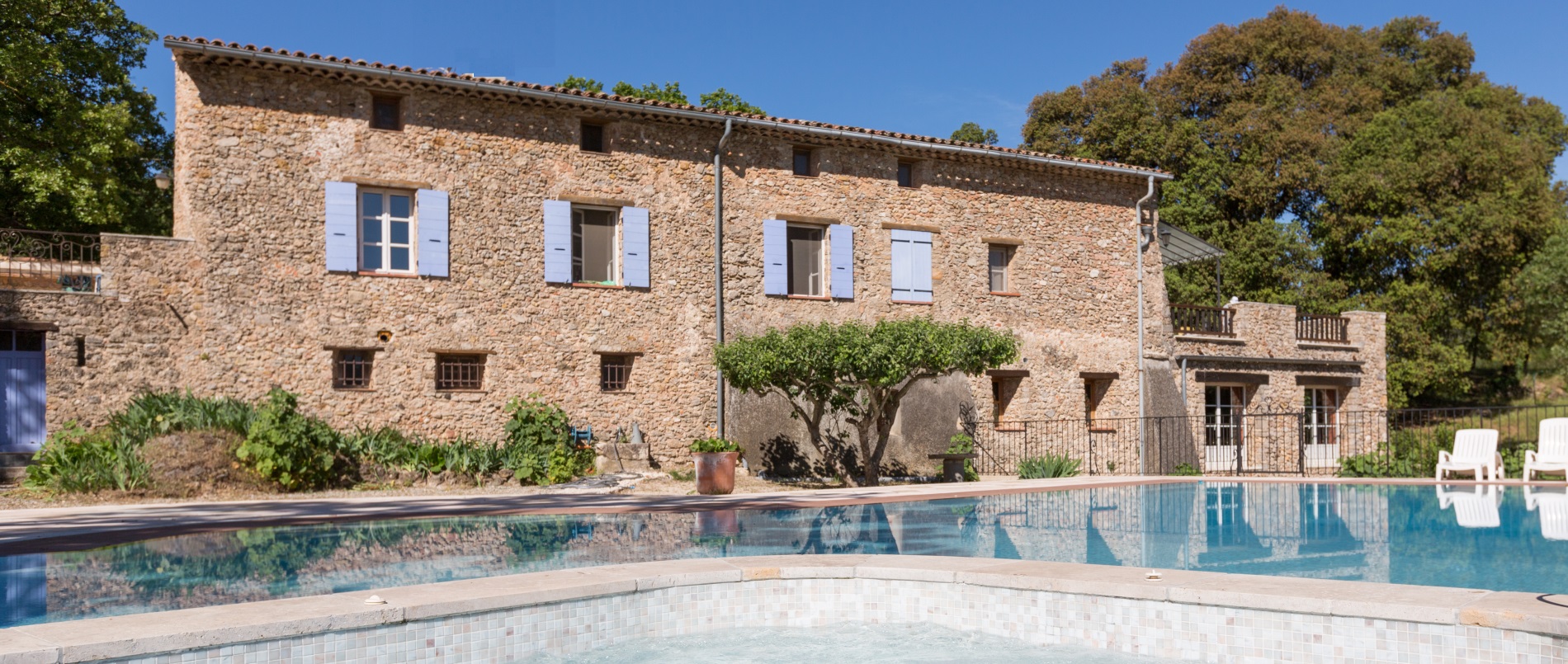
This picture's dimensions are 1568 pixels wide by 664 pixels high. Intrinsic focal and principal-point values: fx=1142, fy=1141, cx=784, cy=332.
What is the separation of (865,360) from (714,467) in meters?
2.17

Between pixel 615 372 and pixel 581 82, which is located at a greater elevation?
pixel 581 82

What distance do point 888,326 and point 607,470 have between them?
463 centimetres

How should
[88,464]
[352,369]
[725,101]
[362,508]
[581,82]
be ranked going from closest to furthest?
[362,508] → [88,464] → [352,369] → [581,82] → [725,101]

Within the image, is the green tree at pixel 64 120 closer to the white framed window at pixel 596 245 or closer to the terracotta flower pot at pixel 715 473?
the white framed window at pixel 596 245

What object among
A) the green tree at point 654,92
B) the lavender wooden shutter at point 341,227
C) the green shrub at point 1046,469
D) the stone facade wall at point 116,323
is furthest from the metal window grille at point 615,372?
the green tree at point 654,92

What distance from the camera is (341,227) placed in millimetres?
14797

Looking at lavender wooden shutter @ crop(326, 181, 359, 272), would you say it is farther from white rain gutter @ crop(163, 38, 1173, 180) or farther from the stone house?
white rain gutter @ crop(163, 38, 1173, 180)

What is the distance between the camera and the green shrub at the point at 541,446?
15.0 m

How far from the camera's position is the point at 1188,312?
21.2m

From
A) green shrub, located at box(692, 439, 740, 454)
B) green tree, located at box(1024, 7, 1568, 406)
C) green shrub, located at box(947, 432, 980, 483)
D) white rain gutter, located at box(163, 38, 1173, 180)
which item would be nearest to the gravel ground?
green shrub, located at box(692, 439, 740, 454)

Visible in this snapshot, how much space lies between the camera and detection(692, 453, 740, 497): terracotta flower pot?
13359 mm

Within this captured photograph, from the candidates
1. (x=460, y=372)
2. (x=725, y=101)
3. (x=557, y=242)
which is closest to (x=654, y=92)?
(x=725, y=101)

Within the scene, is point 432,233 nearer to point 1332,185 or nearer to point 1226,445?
point 1226,445

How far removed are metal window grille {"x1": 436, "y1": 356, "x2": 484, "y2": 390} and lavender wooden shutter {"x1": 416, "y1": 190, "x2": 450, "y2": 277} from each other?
117 cm
